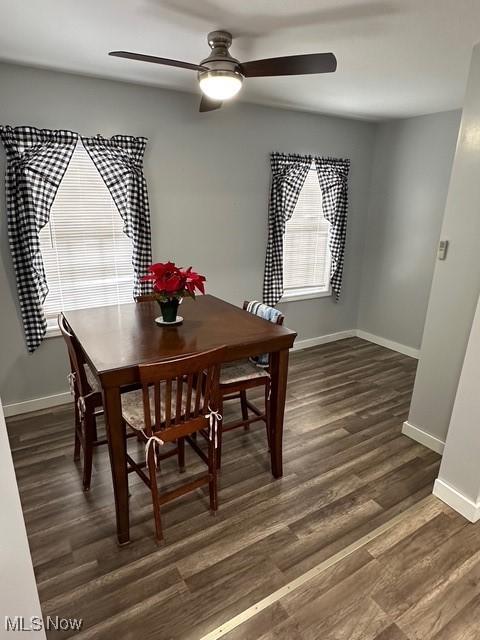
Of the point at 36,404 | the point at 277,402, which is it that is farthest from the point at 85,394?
the point at 36,404

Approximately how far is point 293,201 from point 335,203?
1.94 feet

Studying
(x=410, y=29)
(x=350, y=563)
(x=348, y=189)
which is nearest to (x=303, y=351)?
(x=348, y=189)

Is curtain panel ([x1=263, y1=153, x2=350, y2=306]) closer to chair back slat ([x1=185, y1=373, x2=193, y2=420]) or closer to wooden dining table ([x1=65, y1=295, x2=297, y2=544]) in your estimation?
wooden dining table ([x1=65, y1=295, x2=297, y2=544])

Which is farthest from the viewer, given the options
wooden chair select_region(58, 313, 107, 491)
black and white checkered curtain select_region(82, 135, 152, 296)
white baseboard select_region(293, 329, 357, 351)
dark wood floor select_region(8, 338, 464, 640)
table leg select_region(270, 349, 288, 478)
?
white baseboard select_region(293, 329, 357, 351)

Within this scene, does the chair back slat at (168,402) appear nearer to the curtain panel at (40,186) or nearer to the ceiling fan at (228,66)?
the ceiling fan at (228,66)

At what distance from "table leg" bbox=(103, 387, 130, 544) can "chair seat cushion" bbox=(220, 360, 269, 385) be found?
68cm

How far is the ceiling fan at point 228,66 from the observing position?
66.1 inches

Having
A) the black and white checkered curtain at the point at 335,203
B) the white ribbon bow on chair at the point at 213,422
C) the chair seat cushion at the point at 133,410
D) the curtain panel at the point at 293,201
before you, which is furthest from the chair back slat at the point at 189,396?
the black and white checkered curtain at the point at 335,203

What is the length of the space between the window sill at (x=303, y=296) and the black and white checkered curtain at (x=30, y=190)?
2386 millimetres

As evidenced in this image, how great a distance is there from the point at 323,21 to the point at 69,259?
2.26 metres

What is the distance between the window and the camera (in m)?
3.98

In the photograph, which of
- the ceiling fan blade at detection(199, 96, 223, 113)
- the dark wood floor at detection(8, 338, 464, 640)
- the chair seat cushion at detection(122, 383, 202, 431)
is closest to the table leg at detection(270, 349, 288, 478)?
the dark wood floor at detection(8, 338, 464, 640)

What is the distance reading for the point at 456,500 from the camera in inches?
80.0

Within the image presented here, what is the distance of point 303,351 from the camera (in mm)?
4312
